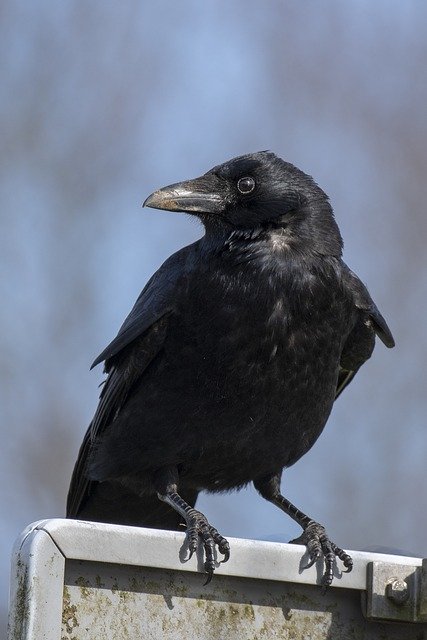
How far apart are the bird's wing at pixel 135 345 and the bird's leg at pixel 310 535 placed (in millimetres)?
735

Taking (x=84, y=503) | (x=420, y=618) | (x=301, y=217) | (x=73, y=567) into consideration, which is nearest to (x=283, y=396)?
(x=301, y=217)

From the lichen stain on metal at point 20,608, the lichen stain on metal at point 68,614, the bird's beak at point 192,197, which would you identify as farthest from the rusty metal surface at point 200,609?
the bird's beak at point 192,197

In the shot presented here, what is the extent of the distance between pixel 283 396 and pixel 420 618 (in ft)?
6.47

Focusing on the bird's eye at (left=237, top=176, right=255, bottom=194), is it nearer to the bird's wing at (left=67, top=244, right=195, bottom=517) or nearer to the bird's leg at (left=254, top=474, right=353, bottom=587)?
the bird's wing at (left=67, top=244, right=195, bottom=517)

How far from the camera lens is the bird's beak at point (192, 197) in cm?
509

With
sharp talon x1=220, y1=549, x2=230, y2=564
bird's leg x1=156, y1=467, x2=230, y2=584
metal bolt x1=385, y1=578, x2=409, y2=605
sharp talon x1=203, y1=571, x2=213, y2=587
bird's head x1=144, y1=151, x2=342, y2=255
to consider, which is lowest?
sharp talon x1=203, y1=571, x2=213, y2=587

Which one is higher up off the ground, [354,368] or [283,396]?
[354,368]

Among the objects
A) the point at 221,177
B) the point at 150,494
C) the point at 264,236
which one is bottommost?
the point at 150,494

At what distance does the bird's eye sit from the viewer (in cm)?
514

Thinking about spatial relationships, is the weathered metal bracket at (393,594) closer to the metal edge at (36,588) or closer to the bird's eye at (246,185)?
the metal edge at (36,588)

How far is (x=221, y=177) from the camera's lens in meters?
5.23

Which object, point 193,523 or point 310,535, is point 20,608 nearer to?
point 193,523

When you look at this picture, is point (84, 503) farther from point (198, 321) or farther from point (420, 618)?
point (420, 618)

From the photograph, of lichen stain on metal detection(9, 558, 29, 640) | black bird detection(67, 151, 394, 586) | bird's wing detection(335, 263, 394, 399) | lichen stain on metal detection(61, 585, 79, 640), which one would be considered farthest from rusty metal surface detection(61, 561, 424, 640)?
bird's wing detection(335, 263, 394, 399)
